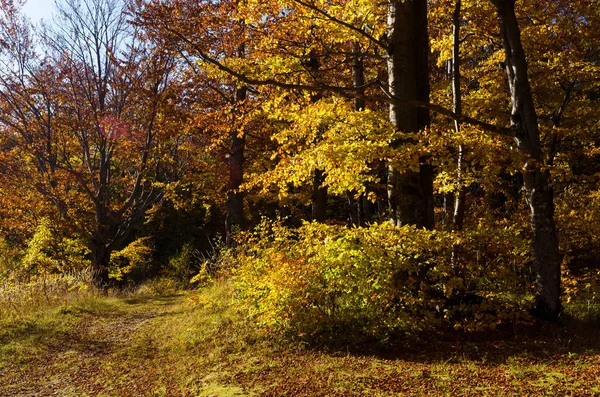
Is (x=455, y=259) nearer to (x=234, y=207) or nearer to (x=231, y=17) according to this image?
(x=231, y=17)

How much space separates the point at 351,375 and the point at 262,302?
215cm

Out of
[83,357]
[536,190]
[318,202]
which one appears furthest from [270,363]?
[318,202]

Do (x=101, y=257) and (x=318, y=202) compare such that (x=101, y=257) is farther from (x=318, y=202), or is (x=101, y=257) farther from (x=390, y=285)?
(x=390, y=285)

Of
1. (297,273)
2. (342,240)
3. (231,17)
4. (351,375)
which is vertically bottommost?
(351,375)

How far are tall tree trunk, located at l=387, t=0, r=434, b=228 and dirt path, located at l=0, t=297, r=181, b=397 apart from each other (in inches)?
168

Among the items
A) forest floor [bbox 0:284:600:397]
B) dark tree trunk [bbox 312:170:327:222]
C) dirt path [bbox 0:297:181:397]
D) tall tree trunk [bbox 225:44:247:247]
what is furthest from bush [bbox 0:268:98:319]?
dark tree trunk [bbox 312:170:327:222]

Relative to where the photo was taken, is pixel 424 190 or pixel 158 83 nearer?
pixel 424 190

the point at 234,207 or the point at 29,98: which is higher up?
A: the point at 29,98

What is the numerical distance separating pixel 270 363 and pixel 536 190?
418 centimetres

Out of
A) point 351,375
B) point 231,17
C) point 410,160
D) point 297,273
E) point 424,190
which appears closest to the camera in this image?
point 351,375

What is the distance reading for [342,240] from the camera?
6.06m

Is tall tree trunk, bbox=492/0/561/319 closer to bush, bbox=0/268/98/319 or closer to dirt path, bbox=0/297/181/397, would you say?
dirt path, bbox=0/297/181/397

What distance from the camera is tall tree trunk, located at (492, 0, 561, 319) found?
586 cm

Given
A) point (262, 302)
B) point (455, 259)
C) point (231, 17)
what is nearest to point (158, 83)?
point (231, 17)
